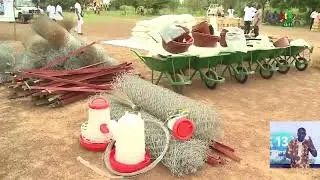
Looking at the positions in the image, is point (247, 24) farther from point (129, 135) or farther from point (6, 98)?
point (129, 135)

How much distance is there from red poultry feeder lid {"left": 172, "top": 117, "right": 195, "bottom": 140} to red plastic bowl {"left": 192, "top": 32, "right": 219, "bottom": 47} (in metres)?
3.82

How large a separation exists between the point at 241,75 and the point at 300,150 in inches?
188

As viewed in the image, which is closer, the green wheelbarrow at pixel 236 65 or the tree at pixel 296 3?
the green wheelbarrow at pixel 236 65

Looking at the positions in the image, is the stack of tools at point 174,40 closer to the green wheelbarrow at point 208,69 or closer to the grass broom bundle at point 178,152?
the green wheelbarrow at point 208,69

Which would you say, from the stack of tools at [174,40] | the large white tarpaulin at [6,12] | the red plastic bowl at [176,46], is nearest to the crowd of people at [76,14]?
the large white tarpaulin at [6,12]

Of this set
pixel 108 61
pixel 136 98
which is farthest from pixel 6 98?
pixel 136 98

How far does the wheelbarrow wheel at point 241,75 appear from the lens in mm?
8820

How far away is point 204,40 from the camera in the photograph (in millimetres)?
8148

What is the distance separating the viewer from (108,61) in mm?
8938

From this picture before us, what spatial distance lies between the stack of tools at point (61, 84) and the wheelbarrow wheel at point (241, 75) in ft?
8.71

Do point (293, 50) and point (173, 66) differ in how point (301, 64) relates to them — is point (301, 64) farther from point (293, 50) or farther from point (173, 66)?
point (173, 66)

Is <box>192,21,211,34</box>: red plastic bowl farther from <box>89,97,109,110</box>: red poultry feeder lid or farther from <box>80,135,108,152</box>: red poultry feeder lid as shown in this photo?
<box>80,135,108,152</box>: red poultry feeder lid

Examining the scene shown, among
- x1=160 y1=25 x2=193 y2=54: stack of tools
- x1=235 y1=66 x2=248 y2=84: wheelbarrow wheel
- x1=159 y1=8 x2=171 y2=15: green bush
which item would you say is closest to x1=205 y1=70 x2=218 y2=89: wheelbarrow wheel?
x1=235 y1=66 x2=248 y2=84: wheelbarrow wheel

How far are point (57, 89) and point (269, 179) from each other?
158 inches
